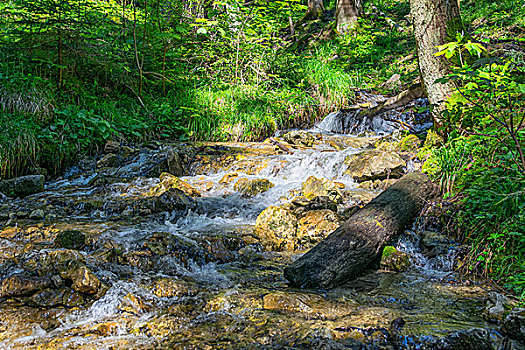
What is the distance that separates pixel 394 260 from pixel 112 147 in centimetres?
607

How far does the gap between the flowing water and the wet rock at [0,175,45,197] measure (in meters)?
0.44

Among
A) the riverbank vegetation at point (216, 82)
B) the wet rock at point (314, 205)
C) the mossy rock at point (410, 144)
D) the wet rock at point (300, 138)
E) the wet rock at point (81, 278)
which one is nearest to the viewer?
the wet rock at point (81, 278)

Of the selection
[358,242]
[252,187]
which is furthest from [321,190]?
[358,242]

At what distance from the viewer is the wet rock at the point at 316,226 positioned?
143 inches

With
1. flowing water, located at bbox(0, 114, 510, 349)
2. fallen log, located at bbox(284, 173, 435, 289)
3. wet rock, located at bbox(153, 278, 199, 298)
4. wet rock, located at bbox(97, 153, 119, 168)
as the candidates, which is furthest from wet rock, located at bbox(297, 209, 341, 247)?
wet rock, located at bbox(97, 153, 119, 168)

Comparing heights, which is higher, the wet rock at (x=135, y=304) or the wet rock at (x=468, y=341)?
the wet rock at (x=468, y=341)

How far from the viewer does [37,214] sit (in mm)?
4203

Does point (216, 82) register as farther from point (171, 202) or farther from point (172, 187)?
point (171, 202)

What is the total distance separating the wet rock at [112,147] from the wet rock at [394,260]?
588 cm

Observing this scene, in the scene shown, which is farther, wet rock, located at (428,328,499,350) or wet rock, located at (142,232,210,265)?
wet rock, located at (142,232,210,265)

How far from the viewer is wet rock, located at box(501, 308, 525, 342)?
1776 millimetres

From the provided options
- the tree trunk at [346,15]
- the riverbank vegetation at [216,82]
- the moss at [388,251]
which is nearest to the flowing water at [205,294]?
the moss at [388,251]

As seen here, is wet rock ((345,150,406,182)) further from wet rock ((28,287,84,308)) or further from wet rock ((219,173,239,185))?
wet rock ((28,287,84,308))

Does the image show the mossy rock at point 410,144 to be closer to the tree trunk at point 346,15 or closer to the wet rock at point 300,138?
the wet rock at point 300,138
